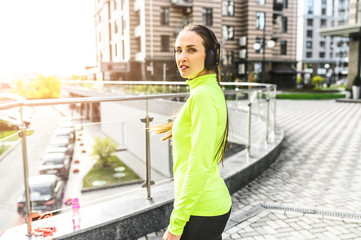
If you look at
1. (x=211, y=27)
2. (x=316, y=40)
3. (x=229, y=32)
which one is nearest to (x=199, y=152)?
(x=211, y=27)

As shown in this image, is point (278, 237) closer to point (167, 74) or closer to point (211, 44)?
point (211, 44)

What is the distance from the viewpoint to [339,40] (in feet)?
303

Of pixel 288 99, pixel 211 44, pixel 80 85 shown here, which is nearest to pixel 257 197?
pixel 211 44

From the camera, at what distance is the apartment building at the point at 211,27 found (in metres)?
36.2

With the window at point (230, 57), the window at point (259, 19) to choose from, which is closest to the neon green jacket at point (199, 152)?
Result: the window at point (230, 57)

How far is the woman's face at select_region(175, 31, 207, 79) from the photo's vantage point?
181 centimetres

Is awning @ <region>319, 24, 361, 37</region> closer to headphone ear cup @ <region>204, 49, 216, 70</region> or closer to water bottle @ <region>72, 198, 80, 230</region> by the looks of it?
water bottle @ <region>72, 198, 80, 230</region>

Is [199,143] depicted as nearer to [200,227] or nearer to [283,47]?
[200,227]

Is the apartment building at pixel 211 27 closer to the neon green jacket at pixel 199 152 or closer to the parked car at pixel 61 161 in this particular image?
the parked car at pixel 61 161

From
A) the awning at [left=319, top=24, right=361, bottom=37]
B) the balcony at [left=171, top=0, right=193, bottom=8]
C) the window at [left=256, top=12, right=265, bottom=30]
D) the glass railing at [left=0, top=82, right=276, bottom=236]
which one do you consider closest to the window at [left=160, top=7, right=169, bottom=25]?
the balcony at [left=171, top=0, right=193, bottom=8]

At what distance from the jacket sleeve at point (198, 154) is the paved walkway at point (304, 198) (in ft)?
7.68

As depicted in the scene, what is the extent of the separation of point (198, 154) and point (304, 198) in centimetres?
409

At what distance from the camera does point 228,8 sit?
135ft

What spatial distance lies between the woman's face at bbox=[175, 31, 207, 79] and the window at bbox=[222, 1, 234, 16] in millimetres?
41669
